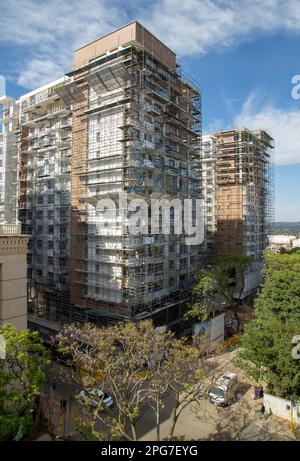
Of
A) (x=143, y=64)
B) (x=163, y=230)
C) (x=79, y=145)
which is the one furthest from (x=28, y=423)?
(x=143, y=64)

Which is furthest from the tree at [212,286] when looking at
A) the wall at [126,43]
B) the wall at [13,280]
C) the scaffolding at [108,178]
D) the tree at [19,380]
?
the wall at [126,43]

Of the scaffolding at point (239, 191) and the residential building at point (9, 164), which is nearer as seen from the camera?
the residential building at point (9, 164)

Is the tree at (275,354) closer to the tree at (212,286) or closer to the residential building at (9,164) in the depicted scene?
the tree at (212,286)

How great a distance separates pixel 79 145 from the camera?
27.2 m

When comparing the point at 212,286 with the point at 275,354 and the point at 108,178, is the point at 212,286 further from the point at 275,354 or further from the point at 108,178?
the point at 275,354

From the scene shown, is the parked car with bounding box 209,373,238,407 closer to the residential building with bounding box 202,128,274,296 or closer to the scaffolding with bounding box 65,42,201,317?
the scaffolding with bounding box 65,42,201,317

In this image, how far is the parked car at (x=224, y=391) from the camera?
54.3ft

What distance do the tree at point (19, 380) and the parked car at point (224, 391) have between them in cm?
933

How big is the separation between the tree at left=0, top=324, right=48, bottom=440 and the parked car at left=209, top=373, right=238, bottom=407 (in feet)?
30.6

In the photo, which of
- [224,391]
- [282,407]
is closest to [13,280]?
[224,391]

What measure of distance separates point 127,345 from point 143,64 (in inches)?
785

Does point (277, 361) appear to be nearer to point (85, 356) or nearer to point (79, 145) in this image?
point (85, 356)

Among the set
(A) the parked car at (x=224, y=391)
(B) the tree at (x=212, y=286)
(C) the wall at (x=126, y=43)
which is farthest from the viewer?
(B) the tree at (x=212, y=286)

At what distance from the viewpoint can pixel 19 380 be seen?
1084 centimetres
